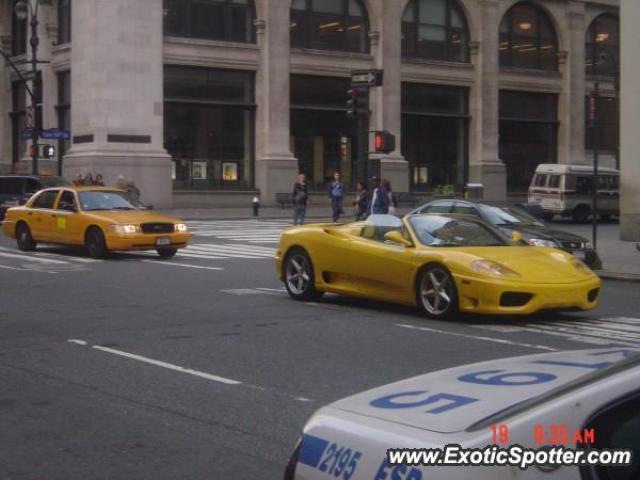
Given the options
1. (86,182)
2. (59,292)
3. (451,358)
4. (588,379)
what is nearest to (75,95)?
(86,182)

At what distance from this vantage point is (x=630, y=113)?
1102 inches

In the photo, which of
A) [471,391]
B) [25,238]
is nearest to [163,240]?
[25,238]

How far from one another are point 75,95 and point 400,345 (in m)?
40.0

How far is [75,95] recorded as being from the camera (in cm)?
4850

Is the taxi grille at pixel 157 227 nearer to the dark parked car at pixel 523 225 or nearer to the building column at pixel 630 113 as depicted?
the dark parked car at pixel 523 225

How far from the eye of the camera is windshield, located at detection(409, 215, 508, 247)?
44.4 ft

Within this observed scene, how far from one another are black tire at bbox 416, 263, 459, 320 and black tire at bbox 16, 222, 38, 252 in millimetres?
13154

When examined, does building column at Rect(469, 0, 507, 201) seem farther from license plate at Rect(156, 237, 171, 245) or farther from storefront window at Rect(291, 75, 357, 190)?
license plate at Rect(156, 237, 171, 245)

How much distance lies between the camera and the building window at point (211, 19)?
4916 centimetres

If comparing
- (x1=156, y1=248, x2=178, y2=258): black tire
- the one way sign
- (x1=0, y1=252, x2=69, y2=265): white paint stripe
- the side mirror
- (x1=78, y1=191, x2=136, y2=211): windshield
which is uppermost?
the one way sign

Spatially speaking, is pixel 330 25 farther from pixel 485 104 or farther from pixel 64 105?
pixel 64 105

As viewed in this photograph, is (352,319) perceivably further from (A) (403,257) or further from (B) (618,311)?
(B) (618,311)

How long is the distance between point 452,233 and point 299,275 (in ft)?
8.07

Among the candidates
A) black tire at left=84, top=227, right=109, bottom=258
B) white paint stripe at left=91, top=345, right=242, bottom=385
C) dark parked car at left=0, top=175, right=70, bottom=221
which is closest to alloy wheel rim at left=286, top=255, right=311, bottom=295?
white paint stripe at left=91, top=345, right=242, bottom=385
